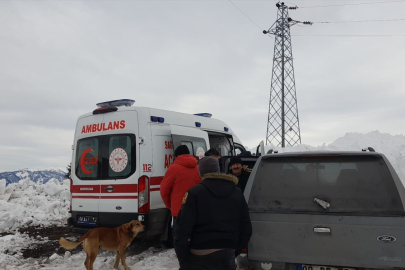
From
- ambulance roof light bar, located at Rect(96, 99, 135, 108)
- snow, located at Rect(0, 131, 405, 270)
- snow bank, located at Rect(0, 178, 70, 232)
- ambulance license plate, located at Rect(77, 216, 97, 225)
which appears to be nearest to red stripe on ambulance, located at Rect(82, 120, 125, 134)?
ambulance roof light bar, located at Rect(96, 99, 135, 108)

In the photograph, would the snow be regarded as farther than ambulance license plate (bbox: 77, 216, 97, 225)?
No

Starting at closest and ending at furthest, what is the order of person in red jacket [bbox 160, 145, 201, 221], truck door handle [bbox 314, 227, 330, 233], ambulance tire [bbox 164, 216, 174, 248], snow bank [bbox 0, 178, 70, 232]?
truck door handle [bbox 314, 227, 330, 233] → person in red jacket [bbox 160, 145, 201, 221] → ambulance tire [bbox 164, 216, 174, 248] → snow bank [bbox 0, 178, 70, 232]

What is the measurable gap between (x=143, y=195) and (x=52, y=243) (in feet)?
10.5

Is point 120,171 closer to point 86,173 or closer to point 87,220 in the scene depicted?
point 86,173

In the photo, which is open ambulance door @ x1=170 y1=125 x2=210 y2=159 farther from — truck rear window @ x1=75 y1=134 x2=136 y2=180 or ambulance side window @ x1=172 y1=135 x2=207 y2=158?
truck rear window @ x1=75 y1=134 x2=136 y2=180

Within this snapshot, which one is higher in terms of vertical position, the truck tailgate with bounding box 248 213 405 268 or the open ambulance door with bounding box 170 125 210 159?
the open ambulance door with bounding box 170 125 210 159

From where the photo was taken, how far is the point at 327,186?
11.2 ft

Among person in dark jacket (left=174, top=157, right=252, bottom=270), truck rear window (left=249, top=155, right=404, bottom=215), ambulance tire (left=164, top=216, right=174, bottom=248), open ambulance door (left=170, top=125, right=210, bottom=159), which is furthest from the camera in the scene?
open ambulance door (left=170, top=125, right=210, bottom=159)

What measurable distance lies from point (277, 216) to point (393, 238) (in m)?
0.96

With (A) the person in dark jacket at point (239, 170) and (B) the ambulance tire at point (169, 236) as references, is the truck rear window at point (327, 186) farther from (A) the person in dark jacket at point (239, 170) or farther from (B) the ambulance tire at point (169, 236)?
(B) the ambulance tire at point (169, 236)

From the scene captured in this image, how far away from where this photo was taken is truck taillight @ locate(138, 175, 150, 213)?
6249 mm

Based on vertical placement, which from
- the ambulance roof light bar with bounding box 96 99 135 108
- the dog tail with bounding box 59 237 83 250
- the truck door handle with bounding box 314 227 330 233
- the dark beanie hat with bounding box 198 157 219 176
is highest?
the ambulance roof light bar with bounding box 96 99 135 108

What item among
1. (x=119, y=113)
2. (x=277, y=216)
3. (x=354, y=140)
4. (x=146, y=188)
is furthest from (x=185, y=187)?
(x=354, y=140)

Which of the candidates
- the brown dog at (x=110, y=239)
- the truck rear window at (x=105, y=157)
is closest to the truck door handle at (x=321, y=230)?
the brown dog at (x=110, y=239)
